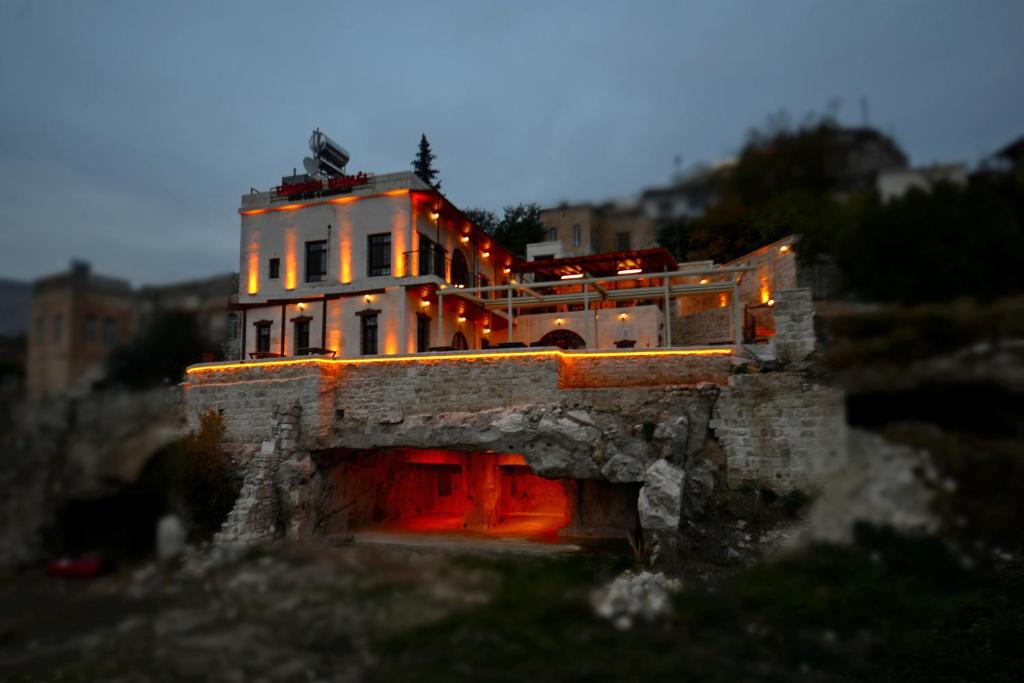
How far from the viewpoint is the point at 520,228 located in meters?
10.9

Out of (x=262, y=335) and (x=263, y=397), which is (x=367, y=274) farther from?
(x=263, y=397)

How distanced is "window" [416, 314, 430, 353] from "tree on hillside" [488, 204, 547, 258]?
4.05 m

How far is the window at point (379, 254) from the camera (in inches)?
681

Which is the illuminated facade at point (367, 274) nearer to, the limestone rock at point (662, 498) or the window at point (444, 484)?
the window at point (444, 484)

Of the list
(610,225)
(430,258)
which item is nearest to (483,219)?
(430,258)

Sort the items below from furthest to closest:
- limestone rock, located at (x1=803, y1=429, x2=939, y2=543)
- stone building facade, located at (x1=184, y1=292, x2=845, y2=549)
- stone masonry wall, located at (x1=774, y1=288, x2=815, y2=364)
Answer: stone building facade, located at (x1=184, y1=292, x2=845, y2=549), stone masonry wall, located at (x1=774, y1=288, x2=815, y2=364), limestone rock, located at (x1=803, y1=429, x2=939, y2=543)

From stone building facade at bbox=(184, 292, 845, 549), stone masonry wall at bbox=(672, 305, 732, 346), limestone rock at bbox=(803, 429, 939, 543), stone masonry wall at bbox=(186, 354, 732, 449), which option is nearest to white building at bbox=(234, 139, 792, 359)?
stone masonry wall at bbox=(672, 305, 732, 346)

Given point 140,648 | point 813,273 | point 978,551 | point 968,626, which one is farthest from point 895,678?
point 140,648

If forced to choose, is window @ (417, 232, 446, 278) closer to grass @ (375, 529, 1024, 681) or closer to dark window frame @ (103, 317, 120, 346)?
grass @ (375, 529, 1024, 681)

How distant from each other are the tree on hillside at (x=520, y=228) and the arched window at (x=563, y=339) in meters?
5.62

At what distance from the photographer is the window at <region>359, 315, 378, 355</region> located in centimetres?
1730

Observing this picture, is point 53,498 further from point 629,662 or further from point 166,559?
point 629,662

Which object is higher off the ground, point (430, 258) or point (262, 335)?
point (430, 258)

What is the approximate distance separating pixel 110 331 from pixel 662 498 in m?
9.91
